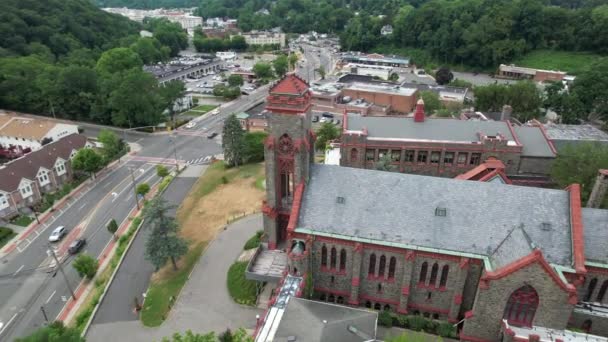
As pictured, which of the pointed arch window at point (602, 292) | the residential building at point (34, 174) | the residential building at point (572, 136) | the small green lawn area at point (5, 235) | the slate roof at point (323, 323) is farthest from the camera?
the residential building at point (34, 174)

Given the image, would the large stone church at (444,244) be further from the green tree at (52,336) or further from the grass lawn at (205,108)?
the grass lawn at (205,108)

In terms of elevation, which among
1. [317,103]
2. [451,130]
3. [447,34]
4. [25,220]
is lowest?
[25,220]

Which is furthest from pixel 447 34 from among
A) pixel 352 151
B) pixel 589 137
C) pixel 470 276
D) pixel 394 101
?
pixel 470 276

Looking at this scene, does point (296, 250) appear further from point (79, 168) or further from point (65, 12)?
point (65, 12)

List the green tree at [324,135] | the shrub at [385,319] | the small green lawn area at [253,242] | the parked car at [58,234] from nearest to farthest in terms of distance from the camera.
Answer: the shrub at [385,319] < the small green lawn area at [253,242] < the parked car at [58,234] < the green tree at [324,135]

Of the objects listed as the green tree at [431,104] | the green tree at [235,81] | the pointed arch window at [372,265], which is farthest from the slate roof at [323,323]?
the green tree at [235,81]

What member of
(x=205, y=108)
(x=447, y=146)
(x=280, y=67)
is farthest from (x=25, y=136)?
(x=280, y=67)

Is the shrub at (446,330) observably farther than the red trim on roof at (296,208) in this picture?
No
